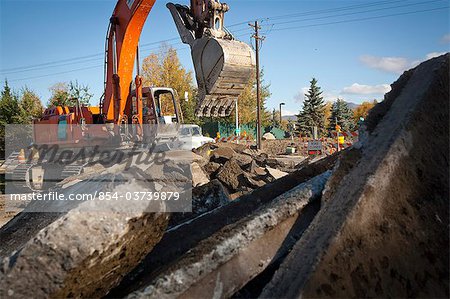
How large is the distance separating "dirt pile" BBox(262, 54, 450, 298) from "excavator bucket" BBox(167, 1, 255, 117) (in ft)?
13.4

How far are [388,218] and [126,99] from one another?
316 inches

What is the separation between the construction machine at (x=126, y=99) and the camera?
663 centimetres

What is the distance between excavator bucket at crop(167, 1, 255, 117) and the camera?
6.05m

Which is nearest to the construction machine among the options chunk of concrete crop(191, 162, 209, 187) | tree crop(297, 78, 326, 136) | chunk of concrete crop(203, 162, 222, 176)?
chunk of concrete crop(191, 162, 209, 187)

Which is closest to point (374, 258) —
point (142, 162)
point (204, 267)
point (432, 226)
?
point (432, 226)

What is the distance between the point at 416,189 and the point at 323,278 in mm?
711

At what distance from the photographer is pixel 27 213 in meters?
3.78

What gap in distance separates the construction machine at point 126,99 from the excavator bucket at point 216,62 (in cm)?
2

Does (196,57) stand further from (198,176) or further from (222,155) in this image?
(222,155)

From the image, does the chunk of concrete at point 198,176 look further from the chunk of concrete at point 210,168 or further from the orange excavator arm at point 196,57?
the orange excavator arm at point 196,57

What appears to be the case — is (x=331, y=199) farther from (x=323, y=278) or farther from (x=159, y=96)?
(x=159, y=96)

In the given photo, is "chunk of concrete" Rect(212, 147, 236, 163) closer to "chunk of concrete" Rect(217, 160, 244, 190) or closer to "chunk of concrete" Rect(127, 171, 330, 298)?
"chunk of concrete" Rect(217, 160, 244, 190)

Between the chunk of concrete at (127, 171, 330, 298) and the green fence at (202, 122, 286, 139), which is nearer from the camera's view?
the chunk of concrete at (127, 171, 330, 298)

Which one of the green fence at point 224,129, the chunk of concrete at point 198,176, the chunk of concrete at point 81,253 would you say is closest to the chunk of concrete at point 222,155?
the chunk of concrete at point 198,176
